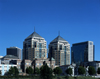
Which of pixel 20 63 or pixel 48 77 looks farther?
pixel 20 63

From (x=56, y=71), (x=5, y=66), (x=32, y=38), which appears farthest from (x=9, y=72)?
(x=32, y=38)

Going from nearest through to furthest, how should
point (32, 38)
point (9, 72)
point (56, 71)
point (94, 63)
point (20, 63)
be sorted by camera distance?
point (9, 72), point (56, 71), point (20, 63), point (94, 63), point (32, 38)

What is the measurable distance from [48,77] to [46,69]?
3033 mm

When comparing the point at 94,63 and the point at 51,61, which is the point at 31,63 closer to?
the point at 51,61

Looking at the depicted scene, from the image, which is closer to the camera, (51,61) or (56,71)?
(56,71)

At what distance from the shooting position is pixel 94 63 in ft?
541

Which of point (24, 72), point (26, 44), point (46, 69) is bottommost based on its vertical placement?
point (24, 72)

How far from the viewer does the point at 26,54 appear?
198 m

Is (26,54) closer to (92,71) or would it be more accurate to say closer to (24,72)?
(24,72)

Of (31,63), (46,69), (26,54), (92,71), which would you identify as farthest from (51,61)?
(46,69)

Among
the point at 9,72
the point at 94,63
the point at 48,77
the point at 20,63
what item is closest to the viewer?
the point at 48,77

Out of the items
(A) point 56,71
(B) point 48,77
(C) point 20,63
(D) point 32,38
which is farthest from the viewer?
(D) point 32,38

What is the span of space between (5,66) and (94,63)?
233 ft

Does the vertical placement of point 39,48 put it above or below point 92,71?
above
